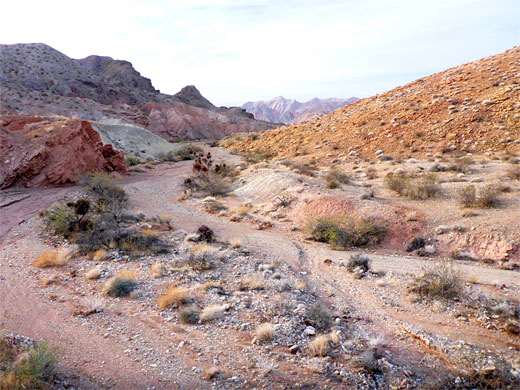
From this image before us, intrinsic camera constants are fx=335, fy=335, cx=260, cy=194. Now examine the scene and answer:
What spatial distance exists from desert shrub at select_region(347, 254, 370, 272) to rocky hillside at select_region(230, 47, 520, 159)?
12.9 meters

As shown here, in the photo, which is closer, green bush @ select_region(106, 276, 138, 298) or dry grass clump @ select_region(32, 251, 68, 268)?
green bush @ select_region(106, 276, 138, 298)

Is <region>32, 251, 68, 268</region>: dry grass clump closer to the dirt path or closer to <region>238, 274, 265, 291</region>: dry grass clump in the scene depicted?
the dirt path

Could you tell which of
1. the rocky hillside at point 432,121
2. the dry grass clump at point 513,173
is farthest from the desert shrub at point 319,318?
the rocky hillside at point 432,121

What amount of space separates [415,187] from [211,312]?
31.9 feet

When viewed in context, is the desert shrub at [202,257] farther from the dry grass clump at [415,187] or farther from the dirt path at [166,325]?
the dry grass clump at [415,187]

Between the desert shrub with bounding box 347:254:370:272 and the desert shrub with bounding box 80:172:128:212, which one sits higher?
the desert shrub with bounding box 80:172:128:212

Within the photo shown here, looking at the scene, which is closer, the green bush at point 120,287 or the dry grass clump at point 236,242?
the green bush at point 120,287

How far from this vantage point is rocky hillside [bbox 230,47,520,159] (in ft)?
63.5

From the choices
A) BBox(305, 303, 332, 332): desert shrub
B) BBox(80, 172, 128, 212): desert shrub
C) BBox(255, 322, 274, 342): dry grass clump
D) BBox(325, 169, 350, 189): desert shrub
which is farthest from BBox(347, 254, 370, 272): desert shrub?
BBox(80, 172, 128, 212): desert shrub

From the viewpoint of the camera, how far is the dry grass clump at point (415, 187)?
1222 centimetres

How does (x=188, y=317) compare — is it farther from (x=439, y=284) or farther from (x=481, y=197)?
(x=481, y=197)

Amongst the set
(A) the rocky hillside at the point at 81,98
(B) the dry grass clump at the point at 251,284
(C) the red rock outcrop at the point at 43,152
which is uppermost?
(A) the rocky hillside at the point at 81,98

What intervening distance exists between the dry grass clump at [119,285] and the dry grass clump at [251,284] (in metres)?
2.28

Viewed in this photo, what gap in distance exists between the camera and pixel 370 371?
4816 millimetres
